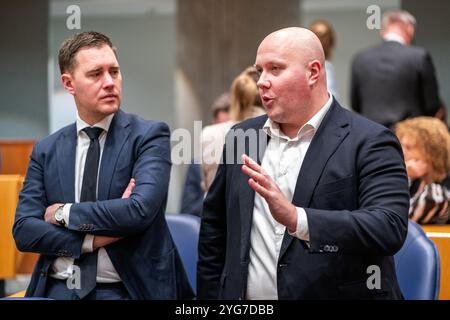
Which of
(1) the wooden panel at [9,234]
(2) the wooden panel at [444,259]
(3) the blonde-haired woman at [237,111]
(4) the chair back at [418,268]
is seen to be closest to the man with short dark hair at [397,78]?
(3) the blonde-haired woman at [237,111]

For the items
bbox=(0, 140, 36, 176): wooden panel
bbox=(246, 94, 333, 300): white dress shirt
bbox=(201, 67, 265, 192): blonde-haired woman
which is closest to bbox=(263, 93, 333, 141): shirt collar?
bbox=(246, 94, 333, 300): white dress shirt

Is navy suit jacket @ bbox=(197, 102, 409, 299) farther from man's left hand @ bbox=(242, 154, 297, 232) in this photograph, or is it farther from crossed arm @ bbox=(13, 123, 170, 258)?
crossed arm @ bbox=(13, 123, 170, 258)

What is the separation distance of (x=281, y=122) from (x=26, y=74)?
806 centimetres

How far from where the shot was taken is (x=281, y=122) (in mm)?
2344

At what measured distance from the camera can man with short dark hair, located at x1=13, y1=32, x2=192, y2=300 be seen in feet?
8.56

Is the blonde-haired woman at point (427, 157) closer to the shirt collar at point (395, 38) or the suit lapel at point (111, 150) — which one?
the suit lapel at point (111, 150)

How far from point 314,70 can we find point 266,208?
1.51 ft

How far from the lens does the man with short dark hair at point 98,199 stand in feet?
8.56

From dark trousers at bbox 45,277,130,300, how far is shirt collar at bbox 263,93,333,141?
2.60ft

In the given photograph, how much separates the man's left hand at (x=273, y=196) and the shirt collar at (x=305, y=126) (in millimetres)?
335

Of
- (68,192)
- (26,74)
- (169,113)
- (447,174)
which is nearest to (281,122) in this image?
(68,192)

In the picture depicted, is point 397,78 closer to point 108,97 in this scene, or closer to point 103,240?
point 108,97

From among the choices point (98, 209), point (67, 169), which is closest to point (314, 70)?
point (98, 209)

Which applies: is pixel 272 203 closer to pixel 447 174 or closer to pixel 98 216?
pixel 98 216
